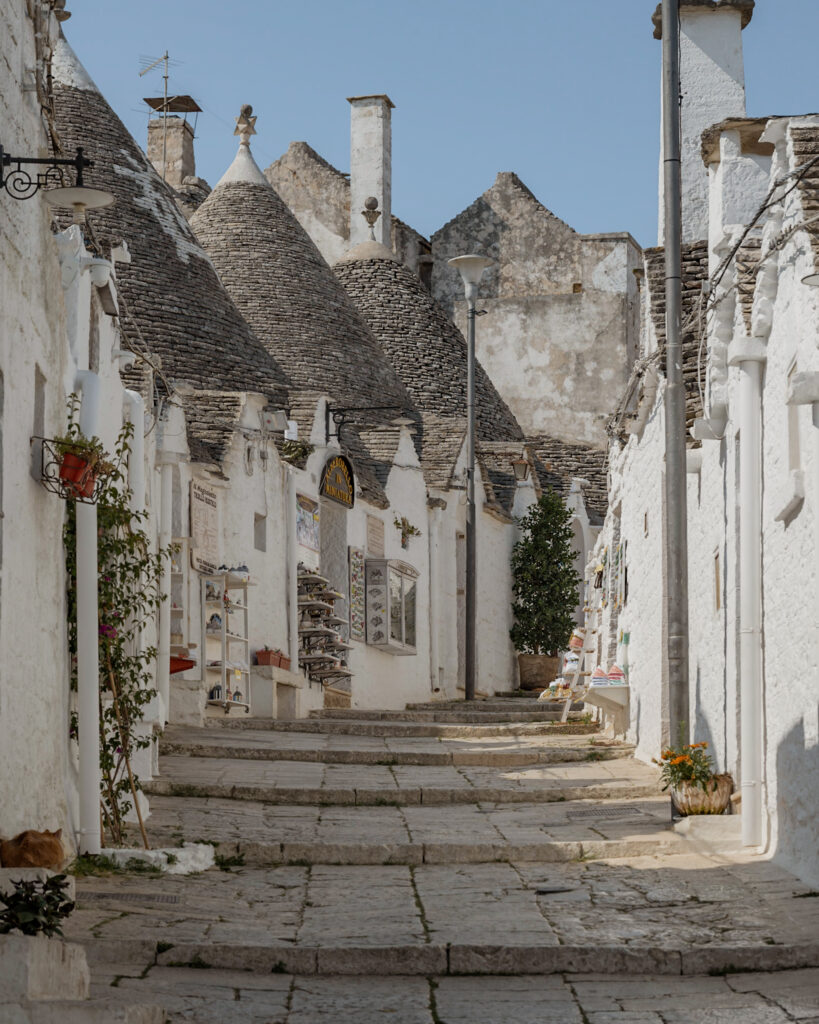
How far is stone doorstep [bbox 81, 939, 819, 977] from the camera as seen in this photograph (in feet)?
25.1

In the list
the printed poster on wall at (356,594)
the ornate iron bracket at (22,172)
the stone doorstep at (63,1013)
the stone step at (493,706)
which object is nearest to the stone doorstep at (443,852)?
the ornate iron bracket at (22,172)

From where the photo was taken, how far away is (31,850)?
8.16m

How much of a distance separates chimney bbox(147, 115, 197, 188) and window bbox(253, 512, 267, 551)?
17920 mm

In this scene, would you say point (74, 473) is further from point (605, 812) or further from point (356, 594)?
point (356, 594)

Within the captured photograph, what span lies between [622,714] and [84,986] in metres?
11.7

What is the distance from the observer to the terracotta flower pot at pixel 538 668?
3066 centimetres

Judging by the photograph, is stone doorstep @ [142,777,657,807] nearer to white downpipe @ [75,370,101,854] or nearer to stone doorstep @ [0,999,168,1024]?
white downpipe @ [75,370,101,854]

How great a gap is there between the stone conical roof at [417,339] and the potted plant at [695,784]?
741 inches

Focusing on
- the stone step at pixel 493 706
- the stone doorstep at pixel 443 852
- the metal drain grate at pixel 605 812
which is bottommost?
the stone step at pixel 493 706

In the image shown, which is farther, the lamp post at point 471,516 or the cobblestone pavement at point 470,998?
the lamp post at point 471,516

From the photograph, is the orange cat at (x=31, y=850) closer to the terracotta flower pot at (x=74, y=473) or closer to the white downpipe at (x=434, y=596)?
the terracotta flower pot at (x=74, y=473)

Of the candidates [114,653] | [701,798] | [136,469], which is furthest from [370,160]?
[701,798]

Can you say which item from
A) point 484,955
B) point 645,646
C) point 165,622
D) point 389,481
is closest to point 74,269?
point 165,622

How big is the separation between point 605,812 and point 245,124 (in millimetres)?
19560
